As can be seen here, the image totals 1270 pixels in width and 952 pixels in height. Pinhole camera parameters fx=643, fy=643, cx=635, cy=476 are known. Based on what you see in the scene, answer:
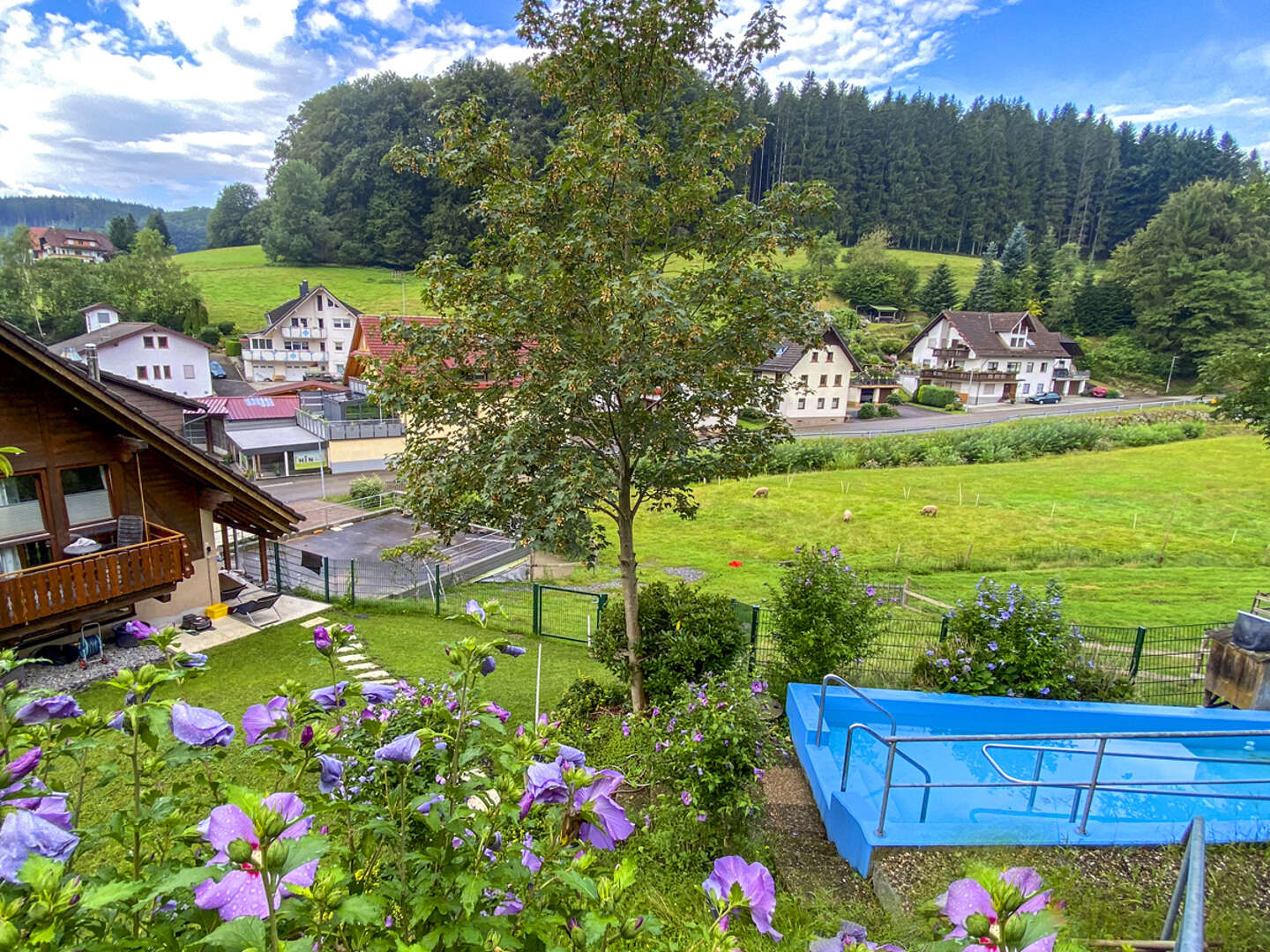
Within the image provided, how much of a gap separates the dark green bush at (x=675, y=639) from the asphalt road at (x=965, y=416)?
123ft

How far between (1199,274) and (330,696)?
94408mm

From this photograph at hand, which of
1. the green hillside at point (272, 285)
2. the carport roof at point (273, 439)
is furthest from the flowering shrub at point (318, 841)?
the green hillside at point (272, 285)

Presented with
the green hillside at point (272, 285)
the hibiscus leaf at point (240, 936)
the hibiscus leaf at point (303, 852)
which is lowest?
the hibiscus leaf at point (240, 936)

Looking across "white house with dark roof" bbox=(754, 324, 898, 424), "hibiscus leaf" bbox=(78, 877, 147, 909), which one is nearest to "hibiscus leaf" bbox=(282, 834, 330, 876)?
"hibiscus leaf" bbox=(78, 877, 147, 909)

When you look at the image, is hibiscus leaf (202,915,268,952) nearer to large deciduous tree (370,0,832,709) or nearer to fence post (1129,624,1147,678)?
large deciduous tree (370,0,832,709)

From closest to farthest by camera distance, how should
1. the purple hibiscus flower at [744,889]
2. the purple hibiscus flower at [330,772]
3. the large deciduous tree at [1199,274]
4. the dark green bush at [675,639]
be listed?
1. the purple hibiscus flower at [744,889]
2. the purple hibiscus flower at [330,772]
3. the dark green bush at [675,639]
4. the large deciduous tree at [1199,274]

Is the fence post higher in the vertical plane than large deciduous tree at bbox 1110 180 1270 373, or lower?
lower

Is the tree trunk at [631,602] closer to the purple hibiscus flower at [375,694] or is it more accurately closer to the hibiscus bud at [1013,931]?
the purple hibiscus flower at [375,694]

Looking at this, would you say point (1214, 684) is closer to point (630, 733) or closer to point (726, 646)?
point (726, 646)

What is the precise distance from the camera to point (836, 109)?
112 meters

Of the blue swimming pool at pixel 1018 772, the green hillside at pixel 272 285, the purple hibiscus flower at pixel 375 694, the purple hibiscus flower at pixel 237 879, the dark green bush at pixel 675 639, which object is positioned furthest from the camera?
the green hillside at pixel 272 285

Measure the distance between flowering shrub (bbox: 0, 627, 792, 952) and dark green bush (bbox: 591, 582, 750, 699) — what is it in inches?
268

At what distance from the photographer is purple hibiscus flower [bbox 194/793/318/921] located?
1237 mm

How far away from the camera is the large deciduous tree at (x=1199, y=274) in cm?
6706
